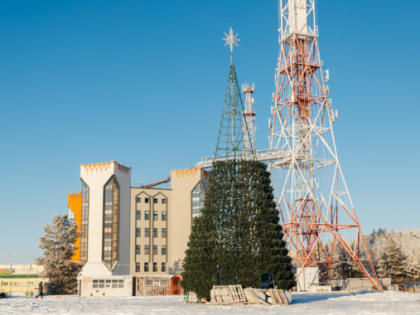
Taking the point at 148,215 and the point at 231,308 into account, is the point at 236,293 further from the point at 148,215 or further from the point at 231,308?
the point at 148,215

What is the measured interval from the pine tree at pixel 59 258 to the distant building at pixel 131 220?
22.2 ft

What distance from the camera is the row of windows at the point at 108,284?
55.2 m

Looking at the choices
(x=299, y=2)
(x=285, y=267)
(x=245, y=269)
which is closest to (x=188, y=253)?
(x=245, y=269)

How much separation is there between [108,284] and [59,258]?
8.81 m

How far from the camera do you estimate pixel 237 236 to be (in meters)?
35.0

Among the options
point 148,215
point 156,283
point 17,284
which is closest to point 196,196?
point 148,215

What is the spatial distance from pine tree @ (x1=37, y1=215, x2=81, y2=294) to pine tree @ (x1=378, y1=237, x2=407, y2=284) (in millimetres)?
39521

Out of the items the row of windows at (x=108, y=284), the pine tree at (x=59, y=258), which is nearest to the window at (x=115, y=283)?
the row of windows at (x=108, y=284)

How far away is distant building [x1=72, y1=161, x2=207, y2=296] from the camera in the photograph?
229ft

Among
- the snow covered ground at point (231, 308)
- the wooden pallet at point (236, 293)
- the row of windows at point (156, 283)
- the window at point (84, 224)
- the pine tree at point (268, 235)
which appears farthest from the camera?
the window at point (84, 224)

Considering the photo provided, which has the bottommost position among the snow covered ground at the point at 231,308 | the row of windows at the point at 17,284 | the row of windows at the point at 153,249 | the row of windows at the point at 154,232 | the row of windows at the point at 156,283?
the row of windows at the point at 17,284

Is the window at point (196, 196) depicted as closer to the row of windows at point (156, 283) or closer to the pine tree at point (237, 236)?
the row of windows at point (156, 283)

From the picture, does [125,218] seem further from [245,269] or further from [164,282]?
[245,269]

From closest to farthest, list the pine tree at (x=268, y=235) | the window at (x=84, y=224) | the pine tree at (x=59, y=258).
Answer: the pine tree at (x=268, y=235) → the pine tree at (x=59, y=258) → the window at (x=84, y=224)
